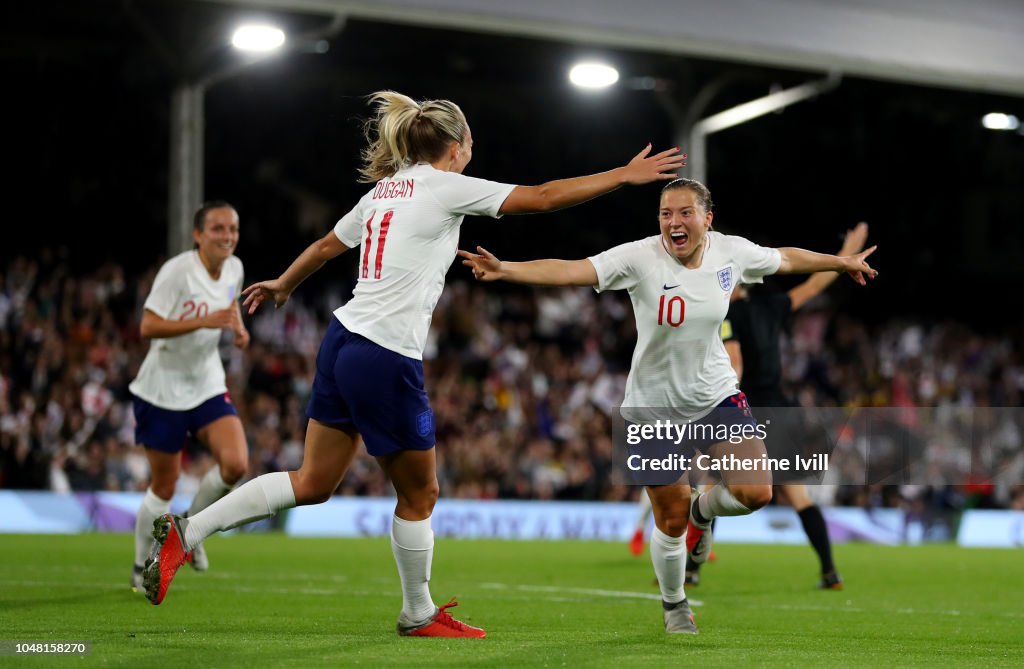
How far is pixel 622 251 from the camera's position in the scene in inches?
261

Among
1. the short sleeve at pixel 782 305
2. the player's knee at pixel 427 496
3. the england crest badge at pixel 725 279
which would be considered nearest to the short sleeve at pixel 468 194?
the player's knee at pixel 427 496

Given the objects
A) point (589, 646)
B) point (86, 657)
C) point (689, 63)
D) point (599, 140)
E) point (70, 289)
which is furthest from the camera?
point (599, 140)

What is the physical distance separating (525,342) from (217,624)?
17.6 metres

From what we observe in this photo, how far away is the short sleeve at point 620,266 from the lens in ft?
21.3

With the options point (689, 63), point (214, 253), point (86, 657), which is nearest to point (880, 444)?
point (689, 63)

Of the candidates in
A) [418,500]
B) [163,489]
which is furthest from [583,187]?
[163,489]

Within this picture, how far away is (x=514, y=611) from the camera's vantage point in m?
8.05

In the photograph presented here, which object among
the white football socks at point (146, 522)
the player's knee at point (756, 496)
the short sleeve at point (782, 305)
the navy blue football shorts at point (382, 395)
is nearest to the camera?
the navy blue football shorts at point (382, 395)

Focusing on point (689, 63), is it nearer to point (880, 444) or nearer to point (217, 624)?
point (880, 444)

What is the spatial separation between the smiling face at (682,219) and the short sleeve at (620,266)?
0.57ft

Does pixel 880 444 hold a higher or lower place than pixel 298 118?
A: lower

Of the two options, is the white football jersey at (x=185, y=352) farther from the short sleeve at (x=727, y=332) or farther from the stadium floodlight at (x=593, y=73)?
the stadium floodlight at (x=593, y=73)

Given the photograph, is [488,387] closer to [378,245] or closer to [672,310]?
[672,310]

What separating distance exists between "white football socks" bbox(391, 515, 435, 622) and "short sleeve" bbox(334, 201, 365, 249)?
1.29 meters
